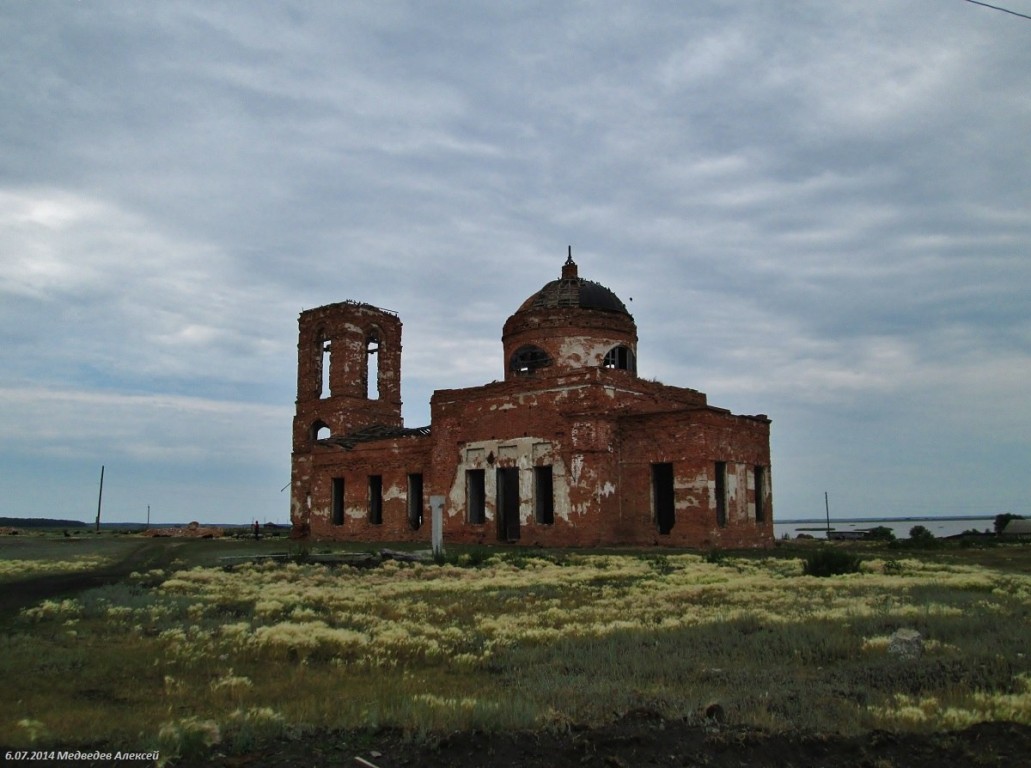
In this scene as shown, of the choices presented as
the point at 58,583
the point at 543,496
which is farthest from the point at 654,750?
the point at 543,496

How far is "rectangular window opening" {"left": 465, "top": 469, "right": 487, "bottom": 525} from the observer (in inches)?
1297

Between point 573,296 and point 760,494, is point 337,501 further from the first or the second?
point 760,494

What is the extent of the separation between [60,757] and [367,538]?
3303 centimetres

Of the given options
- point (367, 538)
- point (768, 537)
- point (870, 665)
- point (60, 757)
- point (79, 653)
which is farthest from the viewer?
point (367, 538)

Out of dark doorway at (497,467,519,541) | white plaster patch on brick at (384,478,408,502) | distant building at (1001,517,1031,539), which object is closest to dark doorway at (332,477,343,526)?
white plaster patch on brick at (384,478,408,502)

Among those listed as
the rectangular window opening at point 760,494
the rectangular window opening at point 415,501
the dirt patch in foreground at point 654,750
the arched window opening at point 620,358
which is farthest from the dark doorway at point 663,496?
the dirt patch in foreground at point 654,750

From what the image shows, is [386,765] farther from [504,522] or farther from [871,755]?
[504,522]

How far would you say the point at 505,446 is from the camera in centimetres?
3173

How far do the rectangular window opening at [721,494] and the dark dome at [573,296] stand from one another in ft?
30.2

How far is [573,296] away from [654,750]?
1190 inches

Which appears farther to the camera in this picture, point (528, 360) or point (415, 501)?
point (415, 501)

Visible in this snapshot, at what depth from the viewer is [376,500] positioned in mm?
38938

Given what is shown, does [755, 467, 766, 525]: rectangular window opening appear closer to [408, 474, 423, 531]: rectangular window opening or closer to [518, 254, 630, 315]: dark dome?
[518, 254, 630, 315]: dark dome

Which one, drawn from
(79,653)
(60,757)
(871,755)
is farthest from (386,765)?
(79,653)
